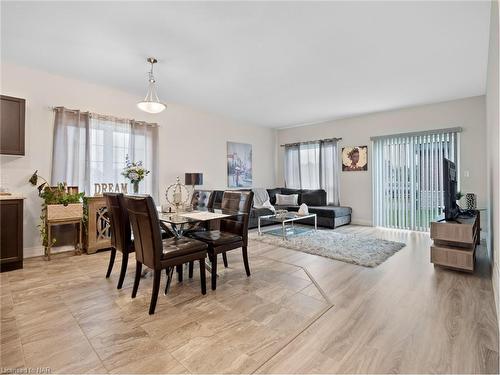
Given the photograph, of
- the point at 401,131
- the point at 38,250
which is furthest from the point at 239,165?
the point at 38,250

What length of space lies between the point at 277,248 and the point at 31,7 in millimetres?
4060

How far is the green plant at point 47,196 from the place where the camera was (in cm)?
347

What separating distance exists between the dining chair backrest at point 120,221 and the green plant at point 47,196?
56.5 inches

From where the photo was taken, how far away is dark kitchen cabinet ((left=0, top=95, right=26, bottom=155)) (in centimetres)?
311

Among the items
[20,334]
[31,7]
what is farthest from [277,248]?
[31,7]

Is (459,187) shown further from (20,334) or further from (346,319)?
(20,334)

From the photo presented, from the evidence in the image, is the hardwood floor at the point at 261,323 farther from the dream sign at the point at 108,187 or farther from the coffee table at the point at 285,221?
the coffee table at the point at 285,221

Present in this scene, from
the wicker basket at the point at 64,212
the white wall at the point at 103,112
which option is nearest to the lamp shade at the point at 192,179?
the white wall at the point at 103,112

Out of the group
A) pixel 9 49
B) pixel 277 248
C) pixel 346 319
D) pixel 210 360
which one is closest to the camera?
pixel 210 360

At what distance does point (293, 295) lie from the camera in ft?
7.82

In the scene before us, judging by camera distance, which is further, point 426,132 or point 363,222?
point 363,222

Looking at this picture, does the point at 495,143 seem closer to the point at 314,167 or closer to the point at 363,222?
the point at 363,222

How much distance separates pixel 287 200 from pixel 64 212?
485 cm

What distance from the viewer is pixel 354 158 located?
6188 mm
